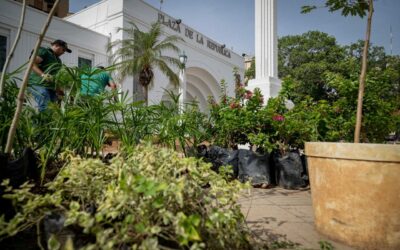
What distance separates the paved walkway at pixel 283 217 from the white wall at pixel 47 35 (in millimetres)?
6939

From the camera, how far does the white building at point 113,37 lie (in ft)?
27.3

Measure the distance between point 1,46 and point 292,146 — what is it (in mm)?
9037

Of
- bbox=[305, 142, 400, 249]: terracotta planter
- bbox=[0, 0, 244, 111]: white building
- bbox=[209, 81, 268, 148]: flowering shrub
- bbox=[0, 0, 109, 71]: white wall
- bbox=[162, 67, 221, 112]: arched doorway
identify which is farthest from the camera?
bbox=[162, 67, 221, 112]: arched doorway

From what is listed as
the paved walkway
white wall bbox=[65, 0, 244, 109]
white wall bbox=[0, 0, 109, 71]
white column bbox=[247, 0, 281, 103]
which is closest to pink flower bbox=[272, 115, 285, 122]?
the paved walkway

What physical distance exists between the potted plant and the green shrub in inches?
26.2

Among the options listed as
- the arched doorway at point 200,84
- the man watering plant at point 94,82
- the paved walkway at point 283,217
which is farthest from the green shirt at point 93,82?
the arched doorway at point 200,84

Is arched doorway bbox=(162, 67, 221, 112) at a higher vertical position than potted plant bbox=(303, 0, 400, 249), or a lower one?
higher

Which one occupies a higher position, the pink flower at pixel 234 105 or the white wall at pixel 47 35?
the white wall at pixel 47 35

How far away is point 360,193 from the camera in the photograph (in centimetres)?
144

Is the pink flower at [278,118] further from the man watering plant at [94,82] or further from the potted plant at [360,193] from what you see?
the man watering plant at [94,82]

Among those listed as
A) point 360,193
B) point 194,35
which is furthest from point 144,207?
point 194,35

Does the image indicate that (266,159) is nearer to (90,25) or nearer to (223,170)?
(223,170)

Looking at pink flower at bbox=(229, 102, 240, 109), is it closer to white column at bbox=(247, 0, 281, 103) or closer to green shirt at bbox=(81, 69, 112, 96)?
green shirt at bbox=(81, 69, 112, 96)

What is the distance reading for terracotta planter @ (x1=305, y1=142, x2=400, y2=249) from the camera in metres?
1.38
